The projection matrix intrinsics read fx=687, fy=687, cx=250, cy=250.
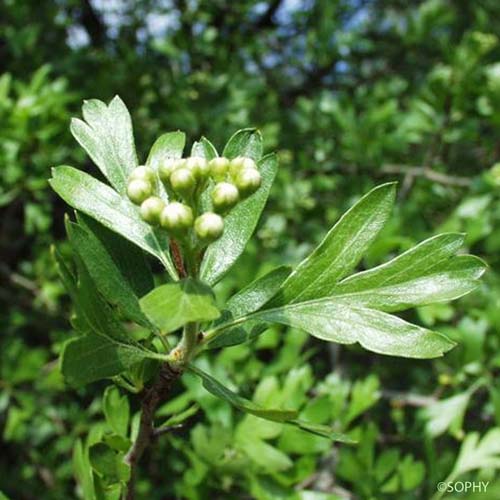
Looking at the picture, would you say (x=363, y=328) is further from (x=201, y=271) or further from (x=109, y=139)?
(x=109, y=139)

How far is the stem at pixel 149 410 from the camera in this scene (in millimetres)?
871

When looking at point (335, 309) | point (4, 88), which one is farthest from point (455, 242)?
point (4, 88)

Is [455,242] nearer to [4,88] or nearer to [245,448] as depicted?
[245,448]

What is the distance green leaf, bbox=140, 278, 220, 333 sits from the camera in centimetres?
70

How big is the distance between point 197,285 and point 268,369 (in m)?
1.00

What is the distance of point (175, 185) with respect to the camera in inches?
31.7

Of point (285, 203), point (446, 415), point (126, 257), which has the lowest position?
point (446, 415)

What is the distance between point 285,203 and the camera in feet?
7.82

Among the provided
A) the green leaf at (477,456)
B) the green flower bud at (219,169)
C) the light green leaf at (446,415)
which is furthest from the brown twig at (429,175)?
the green flower bud at (219,169)

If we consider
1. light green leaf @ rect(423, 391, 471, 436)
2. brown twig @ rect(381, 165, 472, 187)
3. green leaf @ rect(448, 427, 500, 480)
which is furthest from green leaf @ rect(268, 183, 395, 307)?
brown twig @ rect(381, 165, 472, 187)

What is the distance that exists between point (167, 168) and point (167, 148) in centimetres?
10

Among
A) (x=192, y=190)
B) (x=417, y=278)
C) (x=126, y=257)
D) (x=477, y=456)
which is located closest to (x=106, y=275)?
(x=126, y=257)

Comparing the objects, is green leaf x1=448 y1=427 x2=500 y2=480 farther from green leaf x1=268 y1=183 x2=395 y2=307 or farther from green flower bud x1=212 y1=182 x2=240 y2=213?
green flower bud x1=212 y1=182 x2=240 y2=213

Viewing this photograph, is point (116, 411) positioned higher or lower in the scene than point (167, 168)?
lower
